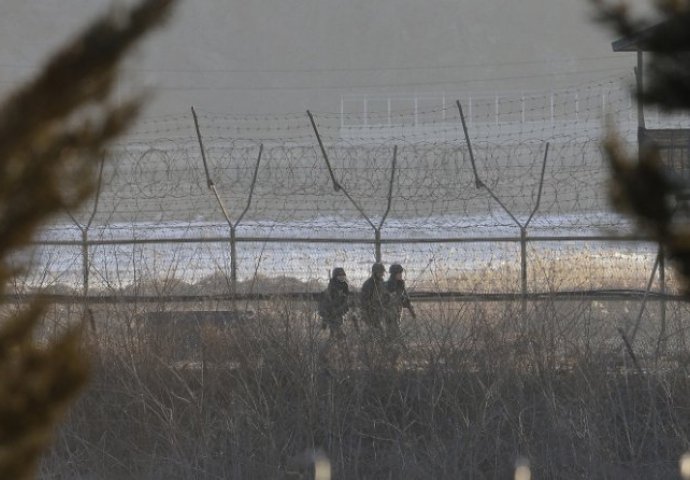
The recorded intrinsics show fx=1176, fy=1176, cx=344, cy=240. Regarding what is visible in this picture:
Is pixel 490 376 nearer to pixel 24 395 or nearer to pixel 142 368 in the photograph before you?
pixel 142 368

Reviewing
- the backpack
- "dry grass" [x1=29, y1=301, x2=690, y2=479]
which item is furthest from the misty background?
"dry grass" [x1=29, y1=301, x2=690, y2=479]

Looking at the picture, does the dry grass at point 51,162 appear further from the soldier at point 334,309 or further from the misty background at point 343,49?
the misty background at point 343,49

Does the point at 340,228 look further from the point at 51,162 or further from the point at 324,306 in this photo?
the point at 51,162

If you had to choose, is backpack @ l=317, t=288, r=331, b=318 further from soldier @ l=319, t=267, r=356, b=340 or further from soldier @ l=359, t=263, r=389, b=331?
soldier @ l=359, t=263, r=389, b=331

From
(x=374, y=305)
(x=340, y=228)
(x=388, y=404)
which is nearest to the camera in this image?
(x=388, y=404)

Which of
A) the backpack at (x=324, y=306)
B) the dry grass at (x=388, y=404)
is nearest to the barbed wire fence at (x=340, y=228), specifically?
the backpack at (x=324, y=306)

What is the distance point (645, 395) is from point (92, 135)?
4982 mm

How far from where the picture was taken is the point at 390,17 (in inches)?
3231

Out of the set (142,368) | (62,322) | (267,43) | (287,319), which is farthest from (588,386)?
(267,43)

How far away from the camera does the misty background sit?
6944 cm

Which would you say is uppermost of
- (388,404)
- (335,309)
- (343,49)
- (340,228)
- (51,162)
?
(343,49)

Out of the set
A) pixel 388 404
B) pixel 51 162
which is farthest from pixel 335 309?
pixel 51 162

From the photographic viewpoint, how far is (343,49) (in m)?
76.8

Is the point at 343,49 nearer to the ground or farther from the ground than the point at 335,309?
farther from the ground
